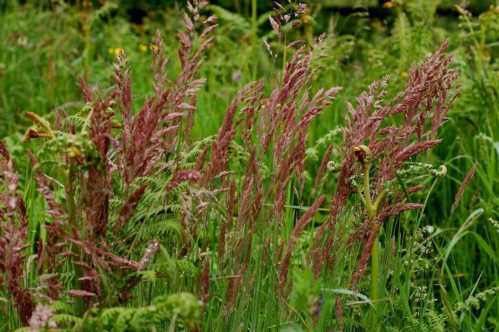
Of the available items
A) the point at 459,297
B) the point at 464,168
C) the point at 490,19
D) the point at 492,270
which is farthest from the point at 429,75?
the point at 490,19

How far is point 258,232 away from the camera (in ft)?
6.09

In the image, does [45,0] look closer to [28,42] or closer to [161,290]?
[28,42]

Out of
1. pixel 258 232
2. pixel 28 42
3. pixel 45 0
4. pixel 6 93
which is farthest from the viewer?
pixel 45 0

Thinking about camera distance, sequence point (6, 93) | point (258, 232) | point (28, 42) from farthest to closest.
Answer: point (28, 42), point (6, 93), point (258, 232)

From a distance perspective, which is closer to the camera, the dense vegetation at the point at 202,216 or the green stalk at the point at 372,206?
the dense vegetation at the point at 202,216

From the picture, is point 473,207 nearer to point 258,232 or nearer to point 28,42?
point 258,232

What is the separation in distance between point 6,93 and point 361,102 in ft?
10.3

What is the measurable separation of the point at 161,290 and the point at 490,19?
2.28 m

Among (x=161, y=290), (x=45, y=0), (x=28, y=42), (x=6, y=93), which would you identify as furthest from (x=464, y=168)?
(x=45, y=0)

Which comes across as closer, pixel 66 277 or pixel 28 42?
pixel 66 277

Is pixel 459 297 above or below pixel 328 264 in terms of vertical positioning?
below

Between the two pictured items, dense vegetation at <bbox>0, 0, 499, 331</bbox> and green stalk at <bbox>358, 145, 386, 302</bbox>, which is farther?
green stalk at <bbox>358, 145, 386, 302</bbox>

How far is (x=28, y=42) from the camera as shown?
17.5 feet

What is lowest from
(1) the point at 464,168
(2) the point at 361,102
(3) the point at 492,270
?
(3) the point at 492,270
